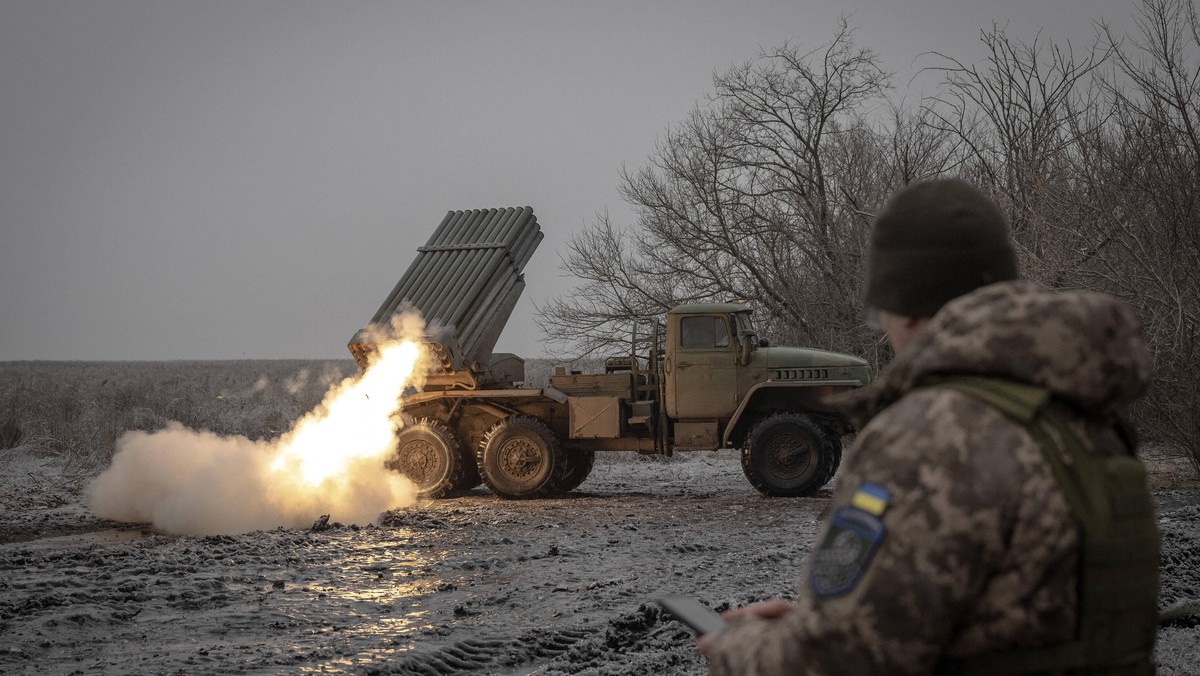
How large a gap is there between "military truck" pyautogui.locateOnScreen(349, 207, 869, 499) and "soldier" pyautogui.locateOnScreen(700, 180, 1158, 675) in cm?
1281

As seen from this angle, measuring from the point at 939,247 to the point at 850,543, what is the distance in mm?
633

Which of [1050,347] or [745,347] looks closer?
[1050,347]

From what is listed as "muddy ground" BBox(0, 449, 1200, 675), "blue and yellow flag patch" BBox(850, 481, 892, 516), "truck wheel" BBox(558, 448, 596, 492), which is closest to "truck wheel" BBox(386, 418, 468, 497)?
"muddy ground" BBox(0, 449, 1200, 675)

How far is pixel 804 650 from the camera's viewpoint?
1843mm

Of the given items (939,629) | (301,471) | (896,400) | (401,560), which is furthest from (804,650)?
(301,471)

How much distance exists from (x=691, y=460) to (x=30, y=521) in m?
11.6

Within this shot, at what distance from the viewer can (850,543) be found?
180 cm

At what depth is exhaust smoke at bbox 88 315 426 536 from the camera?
43.6ft

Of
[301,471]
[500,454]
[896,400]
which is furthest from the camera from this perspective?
[500,454]

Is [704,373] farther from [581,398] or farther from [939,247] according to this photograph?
[939,247]

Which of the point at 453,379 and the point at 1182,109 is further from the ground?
the point at 1182,109

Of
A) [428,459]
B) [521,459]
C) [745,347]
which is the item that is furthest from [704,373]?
[428,459]

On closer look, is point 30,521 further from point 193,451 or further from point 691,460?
point 691,460

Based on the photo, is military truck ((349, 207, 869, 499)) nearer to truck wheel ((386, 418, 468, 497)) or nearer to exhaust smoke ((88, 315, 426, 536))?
truck wheel ((386, 418, 468, 497))
